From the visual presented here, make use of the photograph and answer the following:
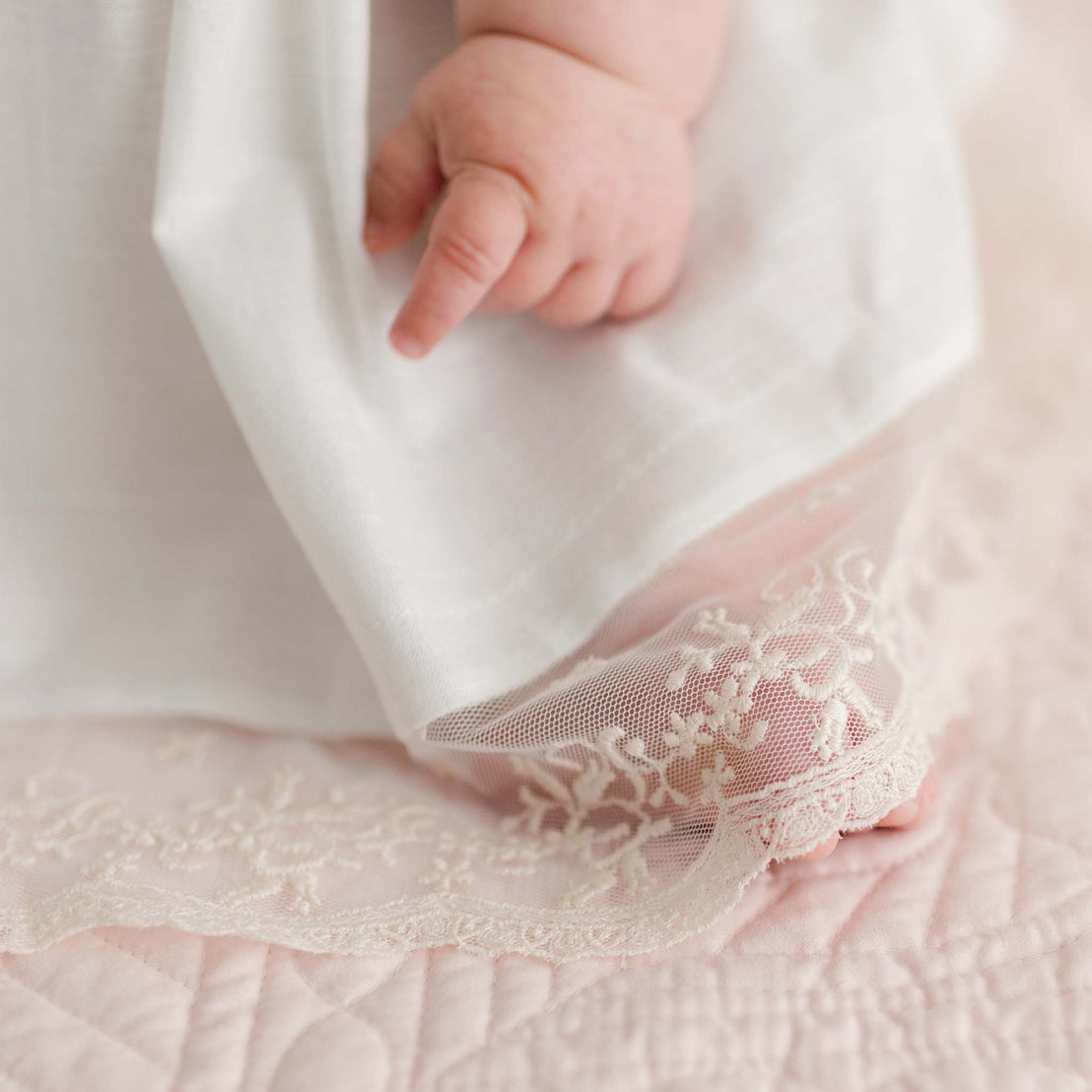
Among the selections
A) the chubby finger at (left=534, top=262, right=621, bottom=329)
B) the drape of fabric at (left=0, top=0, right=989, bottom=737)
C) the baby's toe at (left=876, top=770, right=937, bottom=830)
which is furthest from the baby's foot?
the chubby finger at (left=534, top=262, right=621, bottom=329)

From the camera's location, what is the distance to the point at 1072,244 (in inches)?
38.9

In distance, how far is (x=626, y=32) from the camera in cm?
63

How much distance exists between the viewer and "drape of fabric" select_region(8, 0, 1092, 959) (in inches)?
20.8

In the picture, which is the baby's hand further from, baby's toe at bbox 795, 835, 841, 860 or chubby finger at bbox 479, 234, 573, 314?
baby's toe at bbox 795, 835, 841, 860

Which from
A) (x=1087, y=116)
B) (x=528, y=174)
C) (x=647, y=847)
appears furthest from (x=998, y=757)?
(x=1087, y=116)

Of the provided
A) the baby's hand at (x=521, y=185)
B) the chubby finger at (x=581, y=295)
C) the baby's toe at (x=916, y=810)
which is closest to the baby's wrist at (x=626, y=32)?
the baby's hand at (x=521, y=185)

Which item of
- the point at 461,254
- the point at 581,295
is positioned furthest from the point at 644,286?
the point at 461,254

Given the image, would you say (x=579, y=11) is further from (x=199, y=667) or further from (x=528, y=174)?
(x=199, y=667)

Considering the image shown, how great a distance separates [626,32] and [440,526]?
0.29 metres

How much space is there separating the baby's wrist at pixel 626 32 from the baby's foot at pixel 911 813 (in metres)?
0.42

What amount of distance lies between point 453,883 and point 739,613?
19cm

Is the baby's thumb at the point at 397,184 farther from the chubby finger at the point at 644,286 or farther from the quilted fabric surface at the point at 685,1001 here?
the quilted fabric surface at the point at 685,1001

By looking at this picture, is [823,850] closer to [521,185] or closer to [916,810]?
[916,810]

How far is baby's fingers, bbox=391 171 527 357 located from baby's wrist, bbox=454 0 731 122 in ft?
0.33
